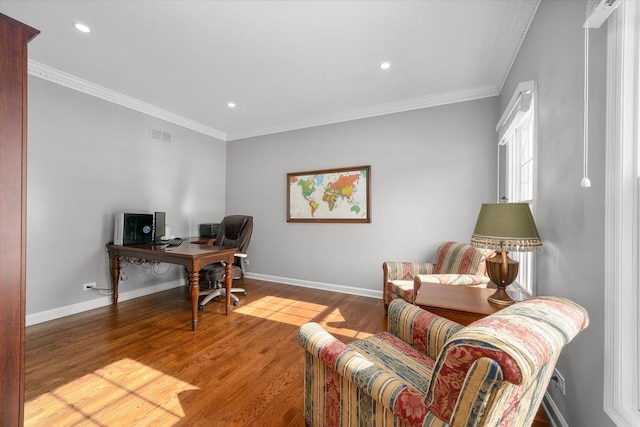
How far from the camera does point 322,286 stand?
4047 millimetres

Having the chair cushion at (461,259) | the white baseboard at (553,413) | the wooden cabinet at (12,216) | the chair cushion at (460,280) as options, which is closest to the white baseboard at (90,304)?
the wooden cabinet at (12,216)

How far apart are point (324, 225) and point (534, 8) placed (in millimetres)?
3099

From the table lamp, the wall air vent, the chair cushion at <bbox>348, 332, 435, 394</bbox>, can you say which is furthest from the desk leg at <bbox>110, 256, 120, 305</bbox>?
the table lamp

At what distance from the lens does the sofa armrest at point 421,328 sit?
1322mm

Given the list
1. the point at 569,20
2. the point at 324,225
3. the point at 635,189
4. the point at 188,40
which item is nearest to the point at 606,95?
the point at 635,189

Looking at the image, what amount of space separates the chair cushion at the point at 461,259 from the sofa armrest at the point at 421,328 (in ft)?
4.19

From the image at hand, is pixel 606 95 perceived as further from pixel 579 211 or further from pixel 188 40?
pixel 188 40

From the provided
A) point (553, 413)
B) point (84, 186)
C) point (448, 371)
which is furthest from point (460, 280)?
point (84, 186)

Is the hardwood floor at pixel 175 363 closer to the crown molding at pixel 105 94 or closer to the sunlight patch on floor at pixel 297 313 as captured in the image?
the sunlight patch on floor at pixel 297 313

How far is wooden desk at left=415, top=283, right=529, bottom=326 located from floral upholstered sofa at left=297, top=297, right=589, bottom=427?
12 cm

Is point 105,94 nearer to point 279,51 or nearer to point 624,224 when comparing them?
point 279,51

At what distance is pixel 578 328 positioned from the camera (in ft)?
2.67

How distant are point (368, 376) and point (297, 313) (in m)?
2.24

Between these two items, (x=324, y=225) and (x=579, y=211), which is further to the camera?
(x=324, y=225)
